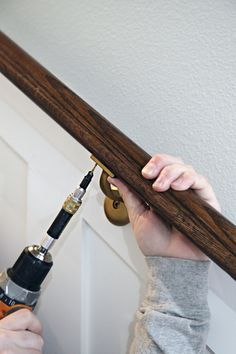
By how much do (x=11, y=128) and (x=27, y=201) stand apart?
109mm

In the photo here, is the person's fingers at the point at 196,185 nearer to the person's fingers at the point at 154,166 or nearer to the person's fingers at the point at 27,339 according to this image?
the person's fingers at the point at 154,166

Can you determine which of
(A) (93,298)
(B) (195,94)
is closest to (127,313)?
(A) (93,298)

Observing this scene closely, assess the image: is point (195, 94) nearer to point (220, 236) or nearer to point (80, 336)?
point (220, 236)

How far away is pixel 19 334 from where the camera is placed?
0.57 meters

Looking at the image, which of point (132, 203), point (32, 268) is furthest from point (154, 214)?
point (32, 268)

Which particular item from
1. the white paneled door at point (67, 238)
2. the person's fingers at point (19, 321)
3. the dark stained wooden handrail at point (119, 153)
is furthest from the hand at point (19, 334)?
the dark stained wooden handrail at point (119, 153)

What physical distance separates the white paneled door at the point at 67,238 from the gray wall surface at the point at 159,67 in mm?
81

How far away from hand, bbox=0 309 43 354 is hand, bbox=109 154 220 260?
164mm

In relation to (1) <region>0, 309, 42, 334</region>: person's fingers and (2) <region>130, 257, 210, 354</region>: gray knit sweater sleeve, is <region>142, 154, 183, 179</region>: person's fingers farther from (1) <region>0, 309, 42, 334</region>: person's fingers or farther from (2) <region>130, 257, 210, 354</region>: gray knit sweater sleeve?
(1) <region>0, 309, 42, 334</region>: person's fingers

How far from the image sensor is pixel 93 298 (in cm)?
69

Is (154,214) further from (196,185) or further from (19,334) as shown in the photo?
(19,334)

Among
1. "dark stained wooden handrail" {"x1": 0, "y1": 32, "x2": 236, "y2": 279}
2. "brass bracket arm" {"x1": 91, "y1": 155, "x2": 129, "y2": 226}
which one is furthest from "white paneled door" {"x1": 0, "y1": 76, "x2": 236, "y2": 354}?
"dark stained wooden handrail" {"x1": 0, "y1": 32, "x2": 236, "y2": 279}

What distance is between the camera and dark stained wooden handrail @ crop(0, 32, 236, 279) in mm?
417

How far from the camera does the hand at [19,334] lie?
0.55m
